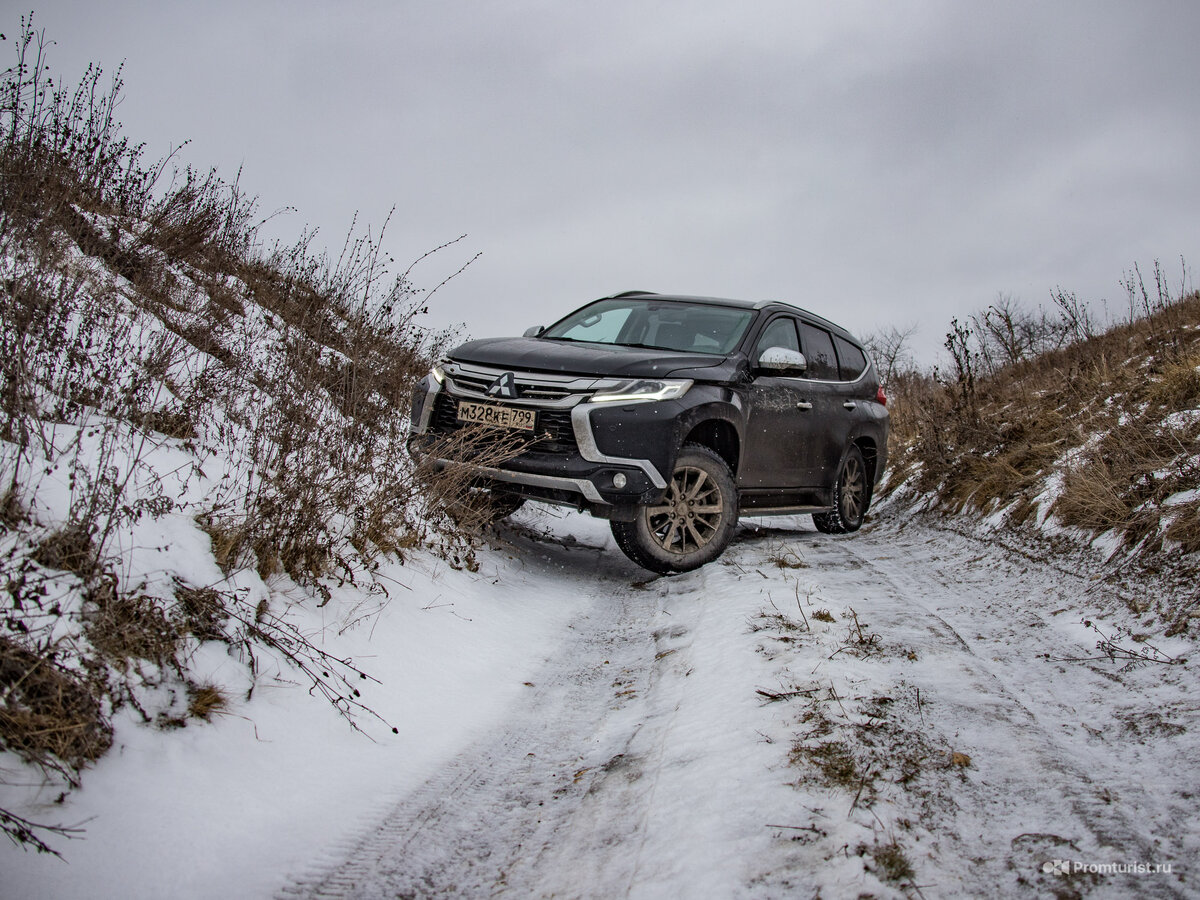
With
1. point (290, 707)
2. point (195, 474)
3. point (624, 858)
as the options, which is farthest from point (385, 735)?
point (195, 474)

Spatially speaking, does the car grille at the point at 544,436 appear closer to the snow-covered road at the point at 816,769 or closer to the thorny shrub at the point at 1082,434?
the snow-covered road at the point at 816,769

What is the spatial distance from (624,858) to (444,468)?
308 cm

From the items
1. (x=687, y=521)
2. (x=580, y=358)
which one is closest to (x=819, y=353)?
(x=687, y=521)

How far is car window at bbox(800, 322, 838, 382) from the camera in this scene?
6.32 metres

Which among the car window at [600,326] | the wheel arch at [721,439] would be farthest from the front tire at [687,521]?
the car window at [600,326]

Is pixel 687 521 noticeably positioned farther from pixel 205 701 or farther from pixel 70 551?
pixel 70 551

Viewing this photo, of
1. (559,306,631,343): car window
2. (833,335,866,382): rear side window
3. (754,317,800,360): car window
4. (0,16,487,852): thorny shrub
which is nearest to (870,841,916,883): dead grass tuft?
(0,16,487,852): thorny shrub

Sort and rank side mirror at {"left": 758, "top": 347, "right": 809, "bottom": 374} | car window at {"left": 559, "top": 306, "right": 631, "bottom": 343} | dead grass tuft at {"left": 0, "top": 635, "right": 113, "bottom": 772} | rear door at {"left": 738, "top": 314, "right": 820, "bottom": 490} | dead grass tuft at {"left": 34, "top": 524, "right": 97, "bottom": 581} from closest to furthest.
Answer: dead grass tuft at {"left": 0, "top": 635, "right": 113, "bottom": 772} → dead grass tuft at {"left": 34, "top": 524, "right": 97, "bottom": 581} → side mirror at {"left": 758, "top": 347, "right": 809, "bottom": 374} → rear door at {"left": 738, "top": 314, "right": 820, "bottom": 490} → car window at {"left": 559, "top": 306, "right": 631, "bottom": 343}

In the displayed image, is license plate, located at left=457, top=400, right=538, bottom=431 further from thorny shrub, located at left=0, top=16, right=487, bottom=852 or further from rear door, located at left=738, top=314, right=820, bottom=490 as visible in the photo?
rear door, located at left=738, top=314, right=820, bottom=490

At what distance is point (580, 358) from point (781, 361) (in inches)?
57.2

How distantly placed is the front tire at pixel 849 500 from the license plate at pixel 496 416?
3453 millimetres

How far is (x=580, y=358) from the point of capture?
4652mm

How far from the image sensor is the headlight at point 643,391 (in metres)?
4.45

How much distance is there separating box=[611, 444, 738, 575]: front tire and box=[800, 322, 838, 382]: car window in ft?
5.69
